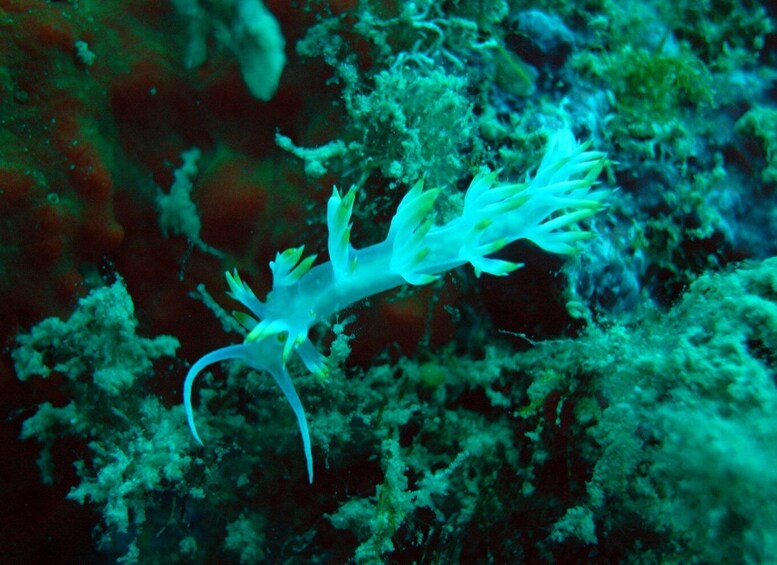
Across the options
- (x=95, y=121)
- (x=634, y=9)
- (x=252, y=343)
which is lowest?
(x=252, y=343)

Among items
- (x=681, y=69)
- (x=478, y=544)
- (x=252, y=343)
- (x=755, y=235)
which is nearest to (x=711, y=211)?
(x=755, y=235)

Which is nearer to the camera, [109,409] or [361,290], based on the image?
[361,290]

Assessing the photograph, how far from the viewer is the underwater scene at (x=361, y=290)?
6.66ft

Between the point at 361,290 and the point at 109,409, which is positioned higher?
the point at 109,409

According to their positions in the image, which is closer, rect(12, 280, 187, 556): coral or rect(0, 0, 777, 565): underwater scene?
rect(0, 0, 777, 565): underwater scene

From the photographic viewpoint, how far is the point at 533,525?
7.20ft

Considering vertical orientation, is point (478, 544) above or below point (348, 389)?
below

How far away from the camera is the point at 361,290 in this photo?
6.97ft

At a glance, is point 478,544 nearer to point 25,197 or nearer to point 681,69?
point 25,197

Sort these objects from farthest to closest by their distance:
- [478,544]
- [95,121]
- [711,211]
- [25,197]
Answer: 1. [711,211]
2. [478,544]
3. [95,121]
4. [25,197]

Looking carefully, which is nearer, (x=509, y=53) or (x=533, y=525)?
(x=533, y=525)

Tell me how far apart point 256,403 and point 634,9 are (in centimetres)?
294

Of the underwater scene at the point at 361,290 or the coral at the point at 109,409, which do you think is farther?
the coral at the point at 109,409

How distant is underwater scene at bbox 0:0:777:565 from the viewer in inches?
80.0
